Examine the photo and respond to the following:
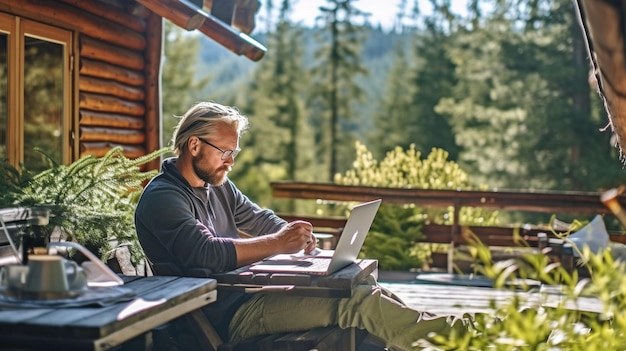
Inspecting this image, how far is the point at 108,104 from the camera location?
7293mm

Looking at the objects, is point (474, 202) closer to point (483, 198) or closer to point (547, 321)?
point (483, 198)

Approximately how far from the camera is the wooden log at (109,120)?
22.8ft

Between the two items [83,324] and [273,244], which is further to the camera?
[273,244]

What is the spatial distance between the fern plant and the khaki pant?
809 millimetres

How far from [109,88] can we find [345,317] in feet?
14.1

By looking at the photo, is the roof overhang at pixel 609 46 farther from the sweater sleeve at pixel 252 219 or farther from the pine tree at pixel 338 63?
the pine tree at pixel 338 63

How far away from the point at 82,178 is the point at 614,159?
59.3 ft

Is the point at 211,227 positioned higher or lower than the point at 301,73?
lower

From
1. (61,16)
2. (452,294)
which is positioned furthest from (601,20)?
(61,16)

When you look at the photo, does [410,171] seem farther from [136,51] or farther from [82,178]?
[82,178]

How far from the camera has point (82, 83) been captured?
22.6ft

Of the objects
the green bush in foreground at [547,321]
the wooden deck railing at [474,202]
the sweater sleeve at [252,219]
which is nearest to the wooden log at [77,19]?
the wooden deck railing at [474,202]

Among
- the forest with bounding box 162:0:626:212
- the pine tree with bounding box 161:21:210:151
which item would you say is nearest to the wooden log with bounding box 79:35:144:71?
the forest with bounding box 162:0:626:212

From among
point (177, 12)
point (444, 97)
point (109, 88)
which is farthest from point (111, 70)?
point (444, 97)
